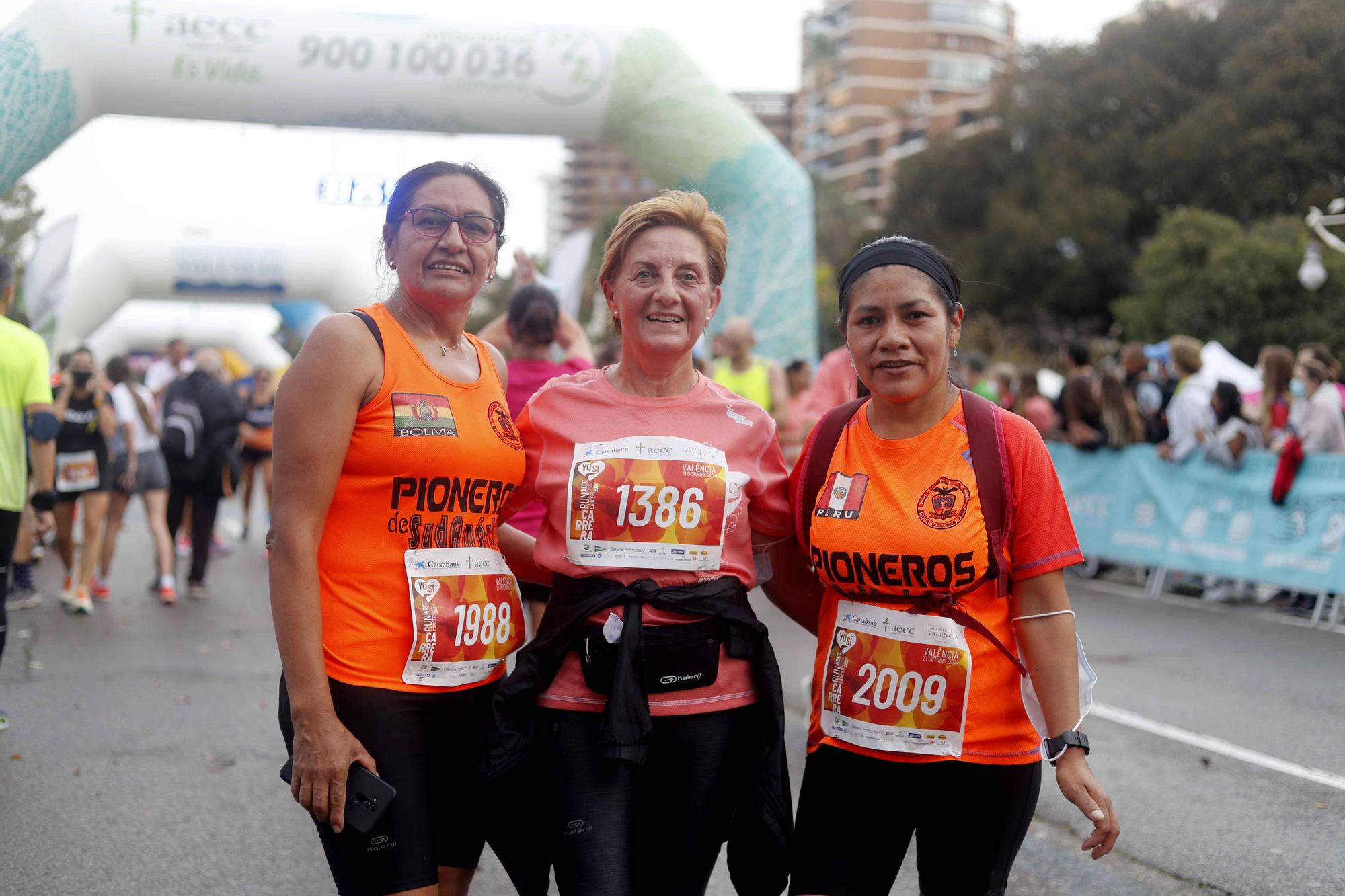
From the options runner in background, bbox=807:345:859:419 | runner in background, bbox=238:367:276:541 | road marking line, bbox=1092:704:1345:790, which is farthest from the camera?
runner in background, bbox=238:367:276:541

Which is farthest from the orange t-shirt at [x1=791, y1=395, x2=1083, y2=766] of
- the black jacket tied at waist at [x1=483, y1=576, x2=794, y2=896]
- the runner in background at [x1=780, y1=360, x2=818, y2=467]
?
the runner in background at [x1=780, y1=360, x2=818, y2=467]

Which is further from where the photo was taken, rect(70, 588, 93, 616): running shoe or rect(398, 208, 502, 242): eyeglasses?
rect(70, 588, 93, 616): running shoe

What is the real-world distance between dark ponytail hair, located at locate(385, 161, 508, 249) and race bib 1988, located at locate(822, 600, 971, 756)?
122cm

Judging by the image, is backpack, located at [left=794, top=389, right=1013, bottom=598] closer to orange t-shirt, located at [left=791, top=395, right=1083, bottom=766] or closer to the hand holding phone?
orange t-shirt, located at [left=791, top=395, right=1083, bottom=766]

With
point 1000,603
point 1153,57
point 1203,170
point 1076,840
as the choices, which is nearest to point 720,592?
point 1000,603

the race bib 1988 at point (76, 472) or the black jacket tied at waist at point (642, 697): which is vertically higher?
the black jacket tied at waist at point (642, 697)

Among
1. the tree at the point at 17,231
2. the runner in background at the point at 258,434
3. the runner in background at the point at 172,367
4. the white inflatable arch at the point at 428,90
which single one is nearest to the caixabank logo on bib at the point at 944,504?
the white inflatable arch at the point at 428,90

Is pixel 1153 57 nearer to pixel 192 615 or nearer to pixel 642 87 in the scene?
pixel 642 87

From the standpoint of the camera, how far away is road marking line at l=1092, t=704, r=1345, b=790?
5152 millimetres

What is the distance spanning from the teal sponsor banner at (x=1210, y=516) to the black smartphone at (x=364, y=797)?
6.57 metres

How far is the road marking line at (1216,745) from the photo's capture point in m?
5.15

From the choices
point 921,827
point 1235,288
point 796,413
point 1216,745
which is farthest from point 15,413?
point 1235,288

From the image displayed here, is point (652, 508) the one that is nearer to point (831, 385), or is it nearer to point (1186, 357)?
point (831, 385)

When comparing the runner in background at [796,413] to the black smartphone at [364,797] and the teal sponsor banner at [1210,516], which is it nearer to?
the teal sponsor banner at [1210,516]
